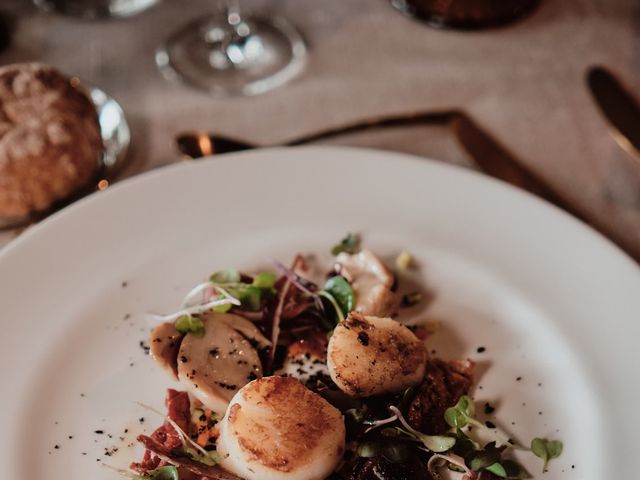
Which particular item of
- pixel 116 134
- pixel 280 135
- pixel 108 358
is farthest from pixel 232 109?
pixel 108 358

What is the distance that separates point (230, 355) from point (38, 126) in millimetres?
742

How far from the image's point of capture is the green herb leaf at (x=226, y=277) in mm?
1590

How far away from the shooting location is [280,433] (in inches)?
48.7

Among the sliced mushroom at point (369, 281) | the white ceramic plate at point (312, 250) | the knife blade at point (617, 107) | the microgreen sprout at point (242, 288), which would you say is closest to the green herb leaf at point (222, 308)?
the microgreen sprout at point (242, 288)

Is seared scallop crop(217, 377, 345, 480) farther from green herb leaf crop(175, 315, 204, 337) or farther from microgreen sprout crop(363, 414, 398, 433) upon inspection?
green herb leaf crop(175, 315, 204, 337)

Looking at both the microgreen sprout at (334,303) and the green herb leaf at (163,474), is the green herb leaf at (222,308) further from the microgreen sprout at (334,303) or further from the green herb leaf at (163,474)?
the green herb leaf at (163,474)

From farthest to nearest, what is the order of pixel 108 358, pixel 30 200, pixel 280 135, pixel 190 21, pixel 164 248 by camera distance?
pixel 190 21
pixel 280 135
pixel 30 200
pixel 164 248
pixel 108 358

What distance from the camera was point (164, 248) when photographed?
5.56 ft

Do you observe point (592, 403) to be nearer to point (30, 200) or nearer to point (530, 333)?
point (530, 333)

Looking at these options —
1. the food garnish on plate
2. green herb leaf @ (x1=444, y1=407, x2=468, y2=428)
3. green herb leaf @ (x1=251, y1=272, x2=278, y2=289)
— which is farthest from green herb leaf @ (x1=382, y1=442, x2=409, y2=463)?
green herb leaf @ (x1=251, y1=272, x2=278, y2=289)

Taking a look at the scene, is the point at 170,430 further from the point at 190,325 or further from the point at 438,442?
the point at 438,442

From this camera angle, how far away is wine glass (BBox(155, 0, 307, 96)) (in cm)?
226

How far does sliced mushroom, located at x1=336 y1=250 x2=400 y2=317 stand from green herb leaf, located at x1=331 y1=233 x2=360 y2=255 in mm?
31

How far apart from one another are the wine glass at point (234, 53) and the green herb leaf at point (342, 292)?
85cm
